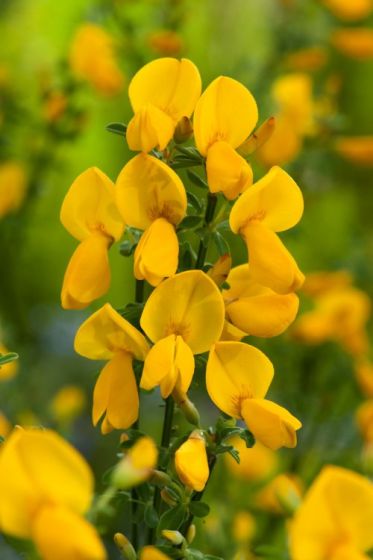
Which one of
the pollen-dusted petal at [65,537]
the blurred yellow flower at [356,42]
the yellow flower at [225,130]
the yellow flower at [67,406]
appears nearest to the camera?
the pollen-dusted petal at [65,537]

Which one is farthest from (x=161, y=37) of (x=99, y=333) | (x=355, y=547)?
(x=355, y=547)

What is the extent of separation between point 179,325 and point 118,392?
0.03 metres

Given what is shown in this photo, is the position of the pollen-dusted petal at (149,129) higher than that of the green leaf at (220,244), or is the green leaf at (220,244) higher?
the pollen-dusted petal at (149,129)

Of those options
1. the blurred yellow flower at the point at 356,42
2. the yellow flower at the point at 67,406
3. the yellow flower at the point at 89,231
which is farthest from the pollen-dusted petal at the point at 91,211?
the blurred yellow flower at the point at 356,42

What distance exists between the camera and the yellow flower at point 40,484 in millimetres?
247

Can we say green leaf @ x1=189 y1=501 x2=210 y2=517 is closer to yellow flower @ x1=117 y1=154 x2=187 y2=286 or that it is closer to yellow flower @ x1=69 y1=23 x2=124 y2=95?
yellow flower @ x1=117 y1=154 x2=187 y2=286

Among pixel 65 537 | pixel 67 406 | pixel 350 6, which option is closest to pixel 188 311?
pixel 65 537

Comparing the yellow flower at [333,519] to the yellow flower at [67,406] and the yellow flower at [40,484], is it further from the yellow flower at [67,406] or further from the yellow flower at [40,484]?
the yellow flower at [67,406]

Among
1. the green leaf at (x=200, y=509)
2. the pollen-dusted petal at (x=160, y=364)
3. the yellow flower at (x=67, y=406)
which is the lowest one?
the yellow flower at (x=67, y=406)

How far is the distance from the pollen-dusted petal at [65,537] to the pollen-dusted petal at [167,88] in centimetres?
17

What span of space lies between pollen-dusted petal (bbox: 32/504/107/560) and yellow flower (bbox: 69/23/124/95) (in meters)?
0.59

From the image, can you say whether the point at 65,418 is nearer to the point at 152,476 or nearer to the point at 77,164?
the point at 152,476

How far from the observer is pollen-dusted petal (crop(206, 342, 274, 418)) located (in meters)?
0.35

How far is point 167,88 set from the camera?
1.20 ft
